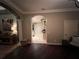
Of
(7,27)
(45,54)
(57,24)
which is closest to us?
(45,54)

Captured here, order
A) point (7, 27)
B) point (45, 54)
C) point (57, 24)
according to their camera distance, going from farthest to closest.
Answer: point (7, 27), point (57, 24), point (45, 54)

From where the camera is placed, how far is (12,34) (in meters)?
7.87

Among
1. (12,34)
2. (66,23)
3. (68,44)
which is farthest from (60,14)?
(12,34)

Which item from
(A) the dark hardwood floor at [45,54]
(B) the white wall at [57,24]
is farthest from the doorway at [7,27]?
(B) the white wall at [57,24]

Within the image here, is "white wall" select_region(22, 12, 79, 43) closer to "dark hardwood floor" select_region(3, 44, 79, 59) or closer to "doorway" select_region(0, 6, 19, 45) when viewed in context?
"dark hardwood floor" select_region(3, 44, 79, 59)

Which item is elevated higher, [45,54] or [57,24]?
[57,24]

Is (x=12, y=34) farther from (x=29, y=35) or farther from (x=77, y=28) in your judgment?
(x=77, y=28)

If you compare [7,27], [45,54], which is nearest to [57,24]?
[45,54]

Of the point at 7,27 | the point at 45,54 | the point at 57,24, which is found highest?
the point at 57,24

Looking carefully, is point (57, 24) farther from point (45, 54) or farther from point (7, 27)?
point (7, 27)

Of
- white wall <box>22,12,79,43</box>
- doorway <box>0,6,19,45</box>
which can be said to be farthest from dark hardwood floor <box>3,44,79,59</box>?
doorway <box>0,6,19,45</box>

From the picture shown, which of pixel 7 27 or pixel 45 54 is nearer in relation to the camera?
pixel 45 54

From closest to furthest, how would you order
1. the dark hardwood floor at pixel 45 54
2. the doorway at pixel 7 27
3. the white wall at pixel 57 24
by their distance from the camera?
the dark hardwood floor at pixel 45 54 → the white wall at pixel 57 24 → the doorway at pixel 7 27

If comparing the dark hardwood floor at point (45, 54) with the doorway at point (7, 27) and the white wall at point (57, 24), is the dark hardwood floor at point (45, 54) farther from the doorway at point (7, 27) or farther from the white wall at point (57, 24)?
the doorway at point (7, 27)
